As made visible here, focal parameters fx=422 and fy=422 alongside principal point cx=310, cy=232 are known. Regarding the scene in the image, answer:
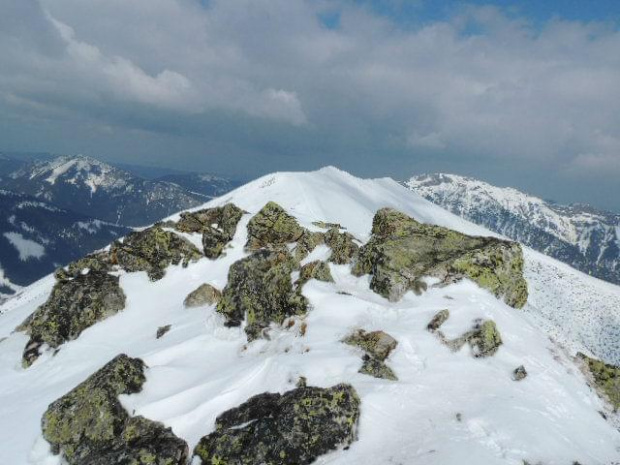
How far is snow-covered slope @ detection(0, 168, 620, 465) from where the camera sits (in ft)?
44.0

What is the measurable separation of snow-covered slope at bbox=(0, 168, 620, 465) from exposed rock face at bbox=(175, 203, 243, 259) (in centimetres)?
500

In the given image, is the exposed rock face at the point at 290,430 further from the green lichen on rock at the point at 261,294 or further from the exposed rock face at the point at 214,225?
the exposed rock face at the point at 214,225

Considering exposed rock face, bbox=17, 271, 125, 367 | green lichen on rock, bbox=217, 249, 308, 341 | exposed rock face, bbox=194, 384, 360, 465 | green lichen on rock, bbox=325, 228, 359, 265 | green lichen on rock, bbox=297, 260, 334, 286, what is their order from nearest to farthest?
exposed rock face, bbox=194, 384, 360, 465 < green lichen on rock, bbox=217, 249, 308, 341 < green lichen on rock, bbox=297, 260, 334, 286 < green lichen on rock, bbox=325, 228, 359, 265 < exposed rock face, bbox=17, 271, 125, 367

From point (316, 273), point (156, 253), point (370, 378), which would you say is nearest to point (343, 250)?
point (316, 273)

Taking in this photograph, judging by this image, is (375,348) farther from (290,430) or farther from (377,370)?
(290,430)

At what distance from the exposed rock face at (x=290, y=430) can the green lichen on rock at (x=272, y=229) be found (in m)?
20.5

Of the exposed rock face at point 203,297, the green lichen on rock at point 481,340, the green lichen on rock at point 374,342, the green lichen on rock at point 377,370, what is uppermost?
the green lichen on rock at point 481,340

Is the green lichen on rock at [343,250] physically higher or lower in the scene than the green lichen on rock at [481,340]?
higher

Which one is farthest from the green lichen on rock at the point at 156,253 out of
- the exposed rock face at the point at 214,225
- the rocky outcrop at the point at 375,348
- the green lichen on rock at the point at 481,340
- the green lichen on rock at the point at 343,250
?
the green lichen on rock at the point at 481,340

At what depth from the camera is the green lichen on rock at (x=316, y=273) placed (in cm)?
2577

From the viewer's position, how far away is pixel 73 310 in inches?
1257

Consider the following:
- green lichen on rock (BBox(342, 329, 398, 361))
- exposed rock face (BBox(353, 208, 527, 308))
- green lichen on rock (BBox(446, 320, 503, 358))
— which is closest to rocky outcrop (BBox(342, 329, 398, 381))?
green lichen on rock (BBox(342, 329, 398, 361))

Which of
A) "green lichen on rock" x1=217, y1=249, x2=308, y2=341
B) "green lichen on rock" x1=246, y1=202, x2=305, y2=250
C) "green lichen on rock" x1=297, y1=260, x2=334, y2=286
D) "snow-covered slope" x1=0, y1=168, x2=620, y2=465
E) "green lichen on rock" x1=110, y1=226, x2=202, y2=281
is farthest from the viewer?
"green lichen on rock" x1=110, y1=226, x2=202, y2=281

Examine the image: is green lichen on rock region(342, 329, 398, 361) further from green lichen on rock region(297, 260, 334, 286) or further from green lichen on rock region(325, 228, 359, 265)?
green lichen on rock region(325, 228, 359, 265)
